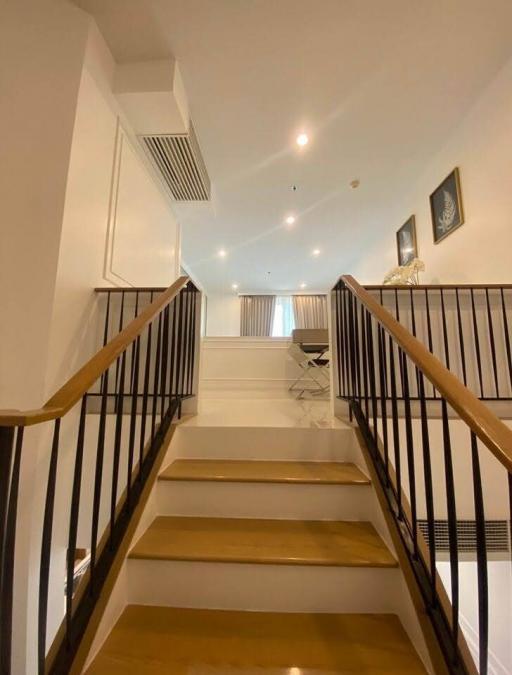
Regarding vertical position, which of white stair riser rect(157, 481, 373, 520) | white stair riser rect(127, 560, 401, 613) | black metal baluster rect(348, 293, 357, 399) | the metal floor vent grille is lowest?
the metal floor vent grille

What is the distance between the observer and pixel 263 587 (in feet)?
4.54

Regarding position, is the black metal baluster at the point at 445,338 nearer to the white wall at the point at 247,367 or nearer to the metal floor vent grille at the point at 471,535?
the metal floor vent grille at the point at 471,535

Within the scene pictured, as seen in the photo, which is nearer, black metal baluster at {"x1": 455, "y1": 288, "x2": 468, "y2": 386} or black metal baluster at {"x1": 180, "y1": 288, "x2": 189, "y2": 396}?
black metal baluster at {"x1": 455, "y1": 288, "x2": 468, "y2": 386}

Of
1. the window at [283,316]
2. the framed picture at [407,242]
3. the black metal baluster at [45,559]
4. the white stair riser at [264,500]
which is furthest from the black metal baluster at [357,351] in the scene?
the window at [283,316]

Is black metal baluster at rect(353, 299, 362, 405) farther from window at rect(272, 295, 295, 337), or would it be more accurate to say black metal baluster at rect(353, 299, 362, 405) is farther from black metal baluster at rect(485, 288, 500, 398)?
window at rect(272, 295, 295, 337)

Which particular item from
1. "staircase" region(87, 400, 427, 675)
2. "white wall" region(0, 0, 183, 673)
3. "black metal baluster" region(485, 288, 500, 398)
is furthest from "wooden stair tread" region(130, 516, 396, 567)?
"black metal baluster" region(485, 288, 500, 398)

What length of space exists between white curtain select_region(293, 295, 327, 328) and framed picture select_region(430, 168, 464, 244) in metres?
5.83

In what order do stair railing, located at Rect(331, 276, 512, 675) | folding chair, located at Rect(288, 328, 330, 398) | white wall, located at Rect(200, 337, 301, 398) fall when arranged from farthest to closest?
white wall, located at Rect(200, 337, 301, 398) < folding chair, located at Rect(288, 328, 330, 398) < stair railing, located at Rect(331, 276, 512, 675)

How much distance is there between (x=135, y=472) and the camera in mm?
1724

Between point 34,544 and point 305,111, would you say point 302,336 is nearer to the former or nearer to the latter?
point 305,111

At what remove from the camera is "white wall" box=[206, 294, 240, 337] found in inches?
397

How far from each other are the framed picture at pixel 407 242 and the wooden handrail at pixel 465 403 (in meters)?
3.83

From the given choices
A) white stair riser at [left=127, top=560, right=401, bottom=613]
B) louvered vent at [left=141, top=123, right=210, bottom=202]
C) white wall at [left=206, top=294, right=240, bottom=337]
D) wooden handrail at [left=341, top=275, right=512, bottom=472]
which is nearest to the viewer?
wooden handrail at [left=341, top=275, right=512, bottom=472]

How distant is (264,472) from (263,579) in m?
0.54
